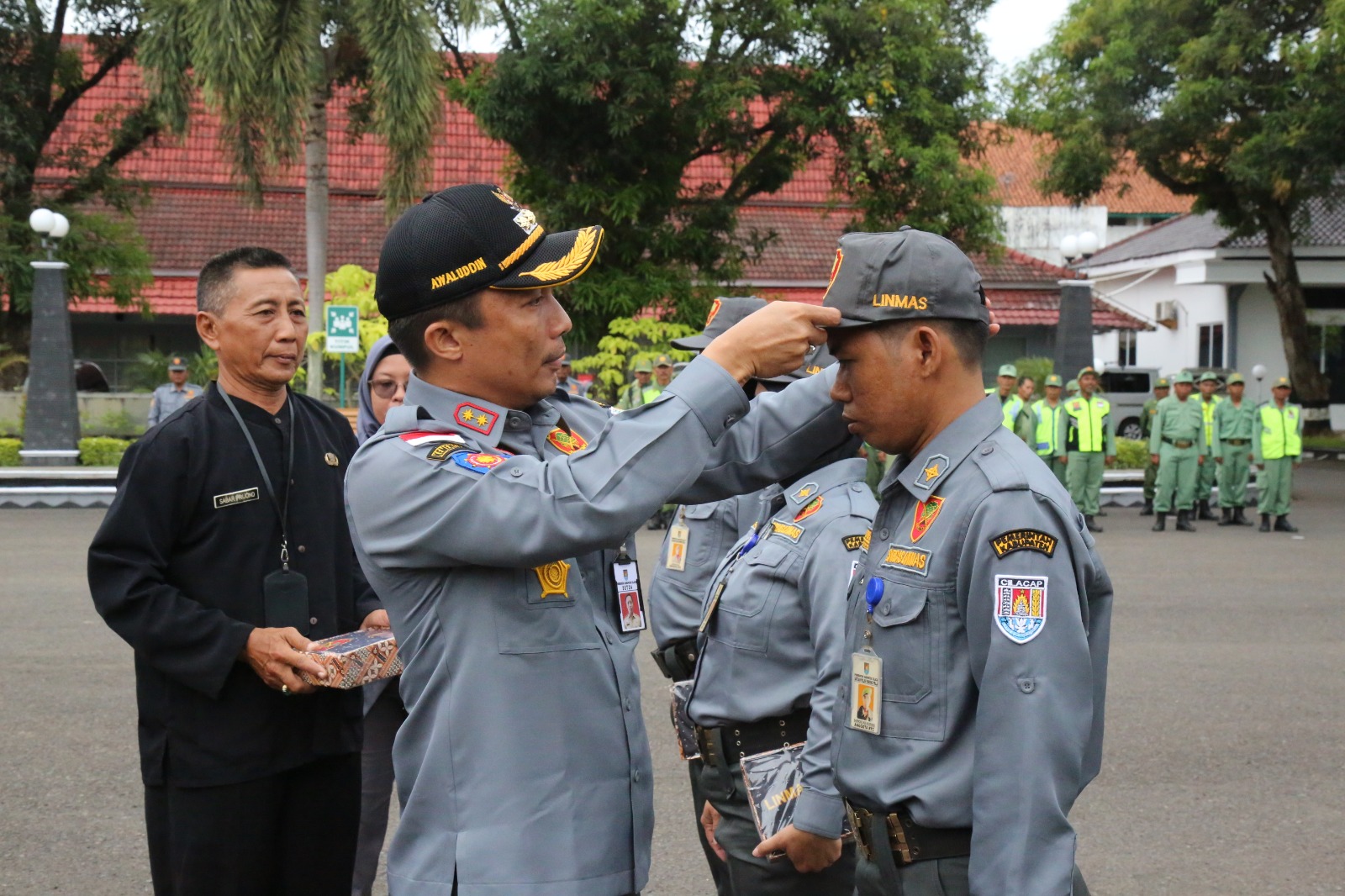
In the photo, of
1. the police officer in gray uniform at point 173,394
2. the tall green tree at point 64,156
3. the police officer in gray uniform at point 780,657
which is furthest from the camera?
the tall green tree at point 64,156

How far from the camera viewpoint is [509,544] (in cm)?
202

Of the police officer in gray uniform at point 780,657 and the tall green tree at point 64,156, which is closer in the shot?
the police officer in gray uniform at point 780,657

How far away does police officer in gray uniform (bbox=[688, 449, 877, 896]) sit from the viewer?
9.78ft

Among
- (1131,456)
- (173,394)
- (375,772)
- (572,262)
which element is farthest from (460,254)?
(1131,456)

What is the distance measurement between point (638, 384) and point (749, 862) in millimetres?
14079

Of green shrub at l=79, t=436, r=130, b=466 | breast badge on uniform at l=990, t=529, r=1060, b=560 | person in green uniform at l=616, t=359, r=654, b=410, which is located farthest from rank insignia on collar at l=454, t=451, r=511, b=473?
green shrub at l=79, t=436, r=130, b=466

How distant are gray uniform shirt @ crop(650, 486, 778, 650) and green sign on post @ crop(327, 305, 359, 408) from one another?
44.8ft

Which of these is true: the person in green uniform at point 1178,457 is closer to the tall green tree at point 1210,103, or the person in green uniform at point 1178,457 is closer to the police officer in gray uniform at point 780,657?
the tall green tree at point 1210,103

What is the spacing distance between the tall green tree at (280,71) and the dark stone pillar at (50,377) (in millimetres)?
3067

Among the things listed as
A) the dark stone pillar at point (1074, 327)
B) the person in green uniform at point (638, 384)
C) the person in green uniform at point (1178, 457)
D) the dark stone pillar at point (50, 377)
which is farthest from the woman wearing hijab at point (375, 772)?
the dark stone pillar at point (1074, 327)

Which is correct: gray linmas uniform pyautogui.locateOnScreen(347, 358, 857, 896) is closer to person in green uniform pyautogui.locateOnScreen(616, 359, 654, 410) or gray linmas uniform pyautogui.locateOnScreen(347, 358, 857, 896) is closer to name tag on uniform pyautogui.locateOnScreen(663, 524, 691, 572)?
name tag on uniform pyautogui.locateOnScreen(663, 524, 691, 572)

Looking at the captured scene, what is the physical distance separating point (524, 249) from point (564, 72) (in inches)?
695

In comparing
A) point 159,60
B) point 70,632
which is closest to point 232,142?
point 159,60

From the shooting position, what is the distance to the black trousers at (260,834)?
306 centimetres
